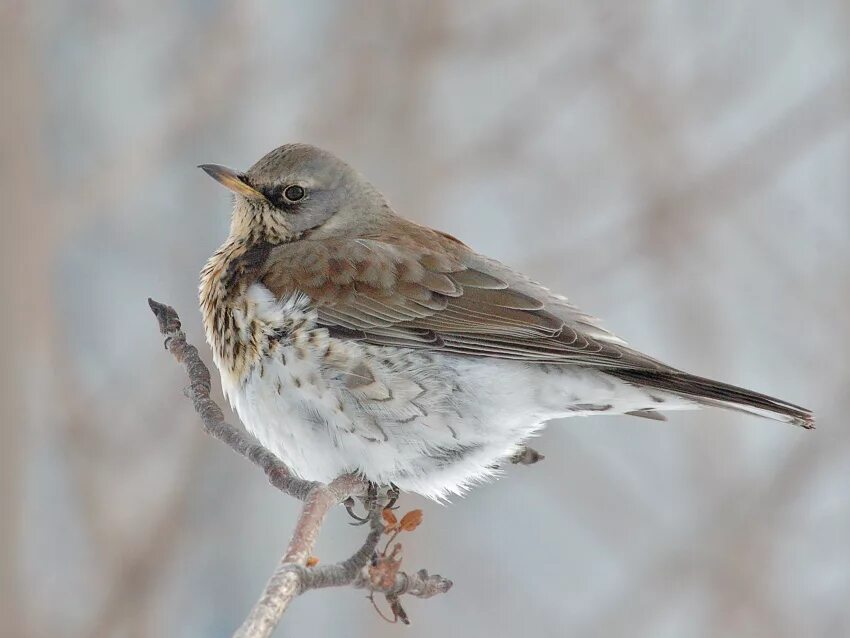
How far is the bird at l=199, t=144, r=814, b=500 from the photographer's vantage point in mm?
4312

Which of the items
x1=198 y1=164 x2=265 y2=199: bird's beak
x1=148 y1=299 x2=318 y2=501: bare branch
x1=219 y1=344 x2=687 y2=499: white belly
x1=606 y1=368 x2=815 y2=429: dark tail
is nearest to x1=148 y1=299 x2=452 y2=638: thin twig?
x1=148 y1=299 x2=318 y2=501: bare branch

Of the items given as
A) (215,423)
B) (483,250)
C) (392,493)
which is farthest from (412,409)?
(483,250)

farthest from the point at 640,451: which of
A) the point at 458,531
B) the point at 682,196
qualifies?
the point at 682,196

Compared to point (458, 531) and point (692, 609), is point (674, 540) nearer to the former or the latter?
point (692, 609)

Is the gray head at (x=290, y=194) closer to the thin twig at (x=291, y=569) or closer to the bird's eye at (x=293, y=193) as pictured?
the bird's eye at (x=293, y=193)

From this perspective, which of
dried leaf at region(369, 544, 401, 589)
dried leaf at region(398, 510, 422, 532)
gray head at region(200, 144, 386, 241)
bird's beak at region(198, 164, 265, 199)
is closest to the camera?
dried leaf at region(369, 544, 401, 589)

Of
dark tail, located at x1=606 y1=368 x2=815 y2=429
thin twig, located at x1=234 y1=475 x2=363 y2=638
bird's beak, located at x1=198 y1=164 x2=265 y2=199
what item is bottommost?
thin twig, located at x1=234 y1=475 x2=363 y2=638

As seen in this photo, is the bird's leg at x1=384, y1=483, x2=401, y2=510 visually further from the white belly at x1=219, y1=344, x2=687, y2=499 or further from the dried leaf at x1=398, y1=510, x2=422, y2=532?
the dried leaf at x1=398, y1=510, x2=422, y2=532

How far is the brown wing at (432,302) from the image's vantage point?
4.43 meters

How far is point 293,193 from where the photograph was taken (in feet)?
16.5

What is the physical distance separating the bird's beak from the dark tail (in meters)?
1.77

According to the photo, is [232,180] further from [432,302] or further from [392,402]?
[392,402]

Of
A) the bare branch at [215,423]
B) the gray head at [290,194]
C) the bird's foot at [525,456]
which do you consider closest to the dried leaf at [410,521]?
the bare branch at [215,423]

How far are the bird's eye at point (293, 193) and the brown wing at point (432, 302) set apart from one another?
0.23m
